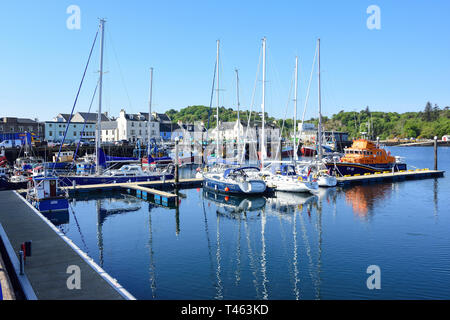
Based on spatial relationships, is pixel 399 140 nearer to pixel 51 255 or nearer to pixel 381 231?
pixel 381 231

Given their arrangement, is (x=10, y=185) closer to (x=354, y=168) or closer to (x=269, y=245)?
(x=269, y=245)

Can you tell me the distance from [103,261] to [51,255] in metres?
3.56

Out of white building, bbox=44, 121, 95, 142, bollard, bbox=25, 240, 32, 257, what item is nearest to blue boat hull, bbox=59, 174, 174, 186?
bollard, bbox=25, 240, 32, 257

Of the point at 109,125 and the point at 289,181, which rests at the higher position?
the point at 109,125

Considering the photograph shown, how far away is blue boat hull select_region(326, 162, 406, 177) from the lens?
54.1 m

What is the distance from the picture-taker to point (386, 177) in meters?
53.2

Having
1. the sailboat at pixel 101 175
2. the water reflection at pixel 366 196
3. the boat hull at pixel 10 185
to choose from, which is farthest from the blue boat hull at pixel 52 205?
the water reflection at pixel 366 196

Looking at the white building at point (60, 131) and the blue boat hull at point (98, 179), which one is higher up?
the white building at point (60, 131)

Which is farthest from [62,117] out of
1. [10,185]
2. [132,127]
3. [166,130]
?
[10,185]

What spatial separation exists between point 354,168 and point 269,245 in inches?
1480

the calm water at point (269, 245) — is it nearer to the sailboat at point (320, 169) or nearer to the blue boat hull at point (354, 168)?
the sailboat at point (320, 169)

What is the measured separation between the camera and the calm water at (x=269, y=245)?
52.8ft

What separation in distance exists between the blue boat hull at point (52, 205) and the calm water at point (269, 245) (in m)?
0.95
